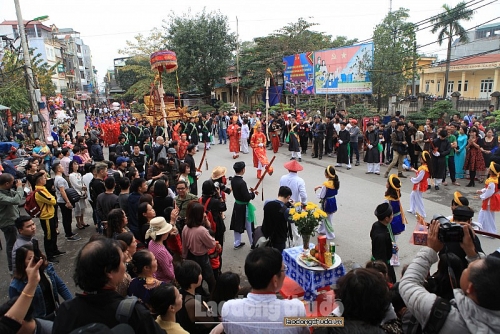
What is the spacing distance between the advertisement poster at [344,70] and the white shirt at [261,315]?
61.6ft

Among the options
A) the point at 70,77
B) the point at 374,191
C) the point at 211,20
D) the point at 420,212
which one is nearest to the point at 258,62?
the point at 211,20

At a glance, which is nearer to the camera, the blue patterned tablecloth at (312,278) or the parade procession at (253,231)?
the parade procession at (253,231)

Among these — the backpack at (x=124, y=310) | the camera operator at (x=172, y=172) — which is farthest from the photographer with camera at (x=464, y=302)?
the camera operator at (x=172, y=172)

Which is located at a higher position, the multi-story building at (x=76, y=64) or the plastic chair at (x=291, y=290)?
the multi-story building at (x=76, y=64)

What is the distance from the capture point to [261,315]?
6.47 feet

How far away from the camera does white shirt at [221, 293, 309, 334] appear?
6.40 feet

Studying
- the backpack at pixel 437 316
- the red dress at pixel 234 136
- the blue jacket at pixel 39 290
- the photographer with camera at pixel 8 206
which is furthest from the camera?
the red dress at pixel 234 136

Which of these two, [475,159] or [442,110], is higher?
[442,110]

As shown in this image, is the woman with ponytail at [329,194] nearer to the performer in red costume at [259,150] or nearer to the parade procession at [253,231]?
the parade procession at [253,231]

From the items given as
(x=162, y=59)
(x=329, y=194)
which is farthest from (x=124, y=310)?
(x=162, y=59)

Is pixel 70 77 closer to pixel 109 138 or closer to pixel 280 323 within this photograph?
pixel 109 138

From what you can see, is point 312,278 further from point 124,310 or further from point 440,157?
point 440,157

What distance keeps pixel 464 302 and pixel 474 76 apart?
129 ft

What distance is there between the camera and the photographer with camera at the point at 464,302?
66.4 inches
